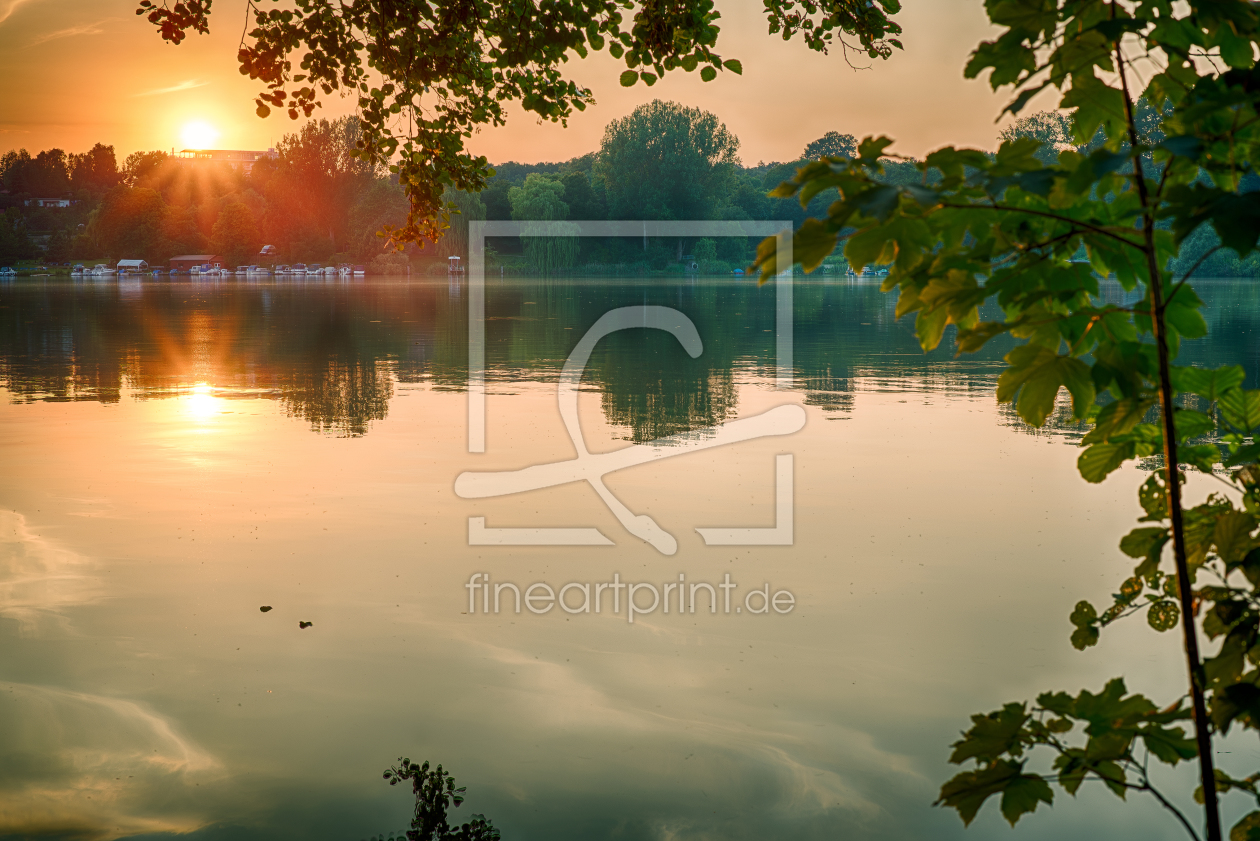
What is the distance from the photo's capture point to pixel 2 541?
7.79 metres

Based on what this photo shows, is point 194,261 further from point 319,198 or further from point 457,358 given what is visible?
point 457,358

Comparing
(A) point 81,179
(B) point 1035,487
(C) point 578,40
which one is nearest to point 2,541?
(C) point 578,40

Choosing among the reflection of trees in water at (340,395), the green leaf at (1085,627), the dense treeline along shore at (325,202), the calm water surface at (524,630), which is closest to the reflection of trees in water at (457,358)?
the reflection of trees in water at (340,395)

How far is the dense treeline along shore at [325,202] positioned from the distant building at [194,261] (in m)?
0.69

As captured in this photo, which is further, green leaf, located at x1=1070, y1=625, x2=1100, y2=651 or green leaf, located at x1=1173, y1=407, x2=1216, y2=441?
green leaf, located at x1=1070, y1=625, x2=1100, y2=651

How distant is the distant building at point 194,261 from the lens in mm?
138775

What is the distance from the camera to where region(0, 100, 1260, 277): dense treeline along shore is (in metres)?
121

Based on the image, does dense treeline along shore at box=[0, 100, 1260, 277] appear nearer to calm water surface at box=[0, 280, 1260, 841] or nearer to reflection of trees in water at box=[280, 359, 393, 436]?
reflection of trees in water at box=[280, 359, 393, 436]

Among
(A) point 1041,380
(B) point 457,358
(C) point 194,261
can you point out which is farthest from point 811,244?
(C) point 194,261

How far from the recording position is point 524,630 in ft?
20.1

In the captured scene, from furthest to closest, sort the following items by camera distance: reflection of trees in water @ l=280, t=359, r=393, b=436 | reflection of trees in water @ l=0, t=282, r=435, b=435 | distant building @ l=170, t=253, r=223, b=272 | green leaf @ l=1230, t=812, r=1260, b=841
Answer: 1. distant building @ l=170, t=253, r=223, b=272
2. reflection of trees in water @ l=0, t=282, r=435, b=435
3. reflection of trees in water @ l=280, t=359, r=393, b=436
4. green leaf @ l=1230, t=812, r=1260, b=841

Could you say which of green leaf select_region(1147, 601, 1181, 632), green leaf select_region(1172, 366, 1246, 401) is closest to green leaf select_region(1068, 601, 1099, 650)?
green leaf select_region(1147, 601, 1181, 632)

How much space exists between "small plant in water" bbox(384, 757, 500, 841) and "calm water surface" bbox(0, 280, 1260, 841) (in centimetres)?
9

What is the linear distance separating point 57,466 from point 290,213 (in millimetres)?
144670
